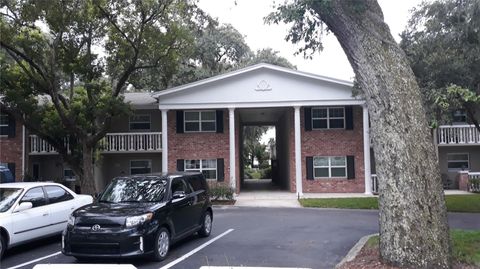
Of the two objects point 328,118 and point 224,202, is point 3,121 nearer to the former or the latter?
point 224,202

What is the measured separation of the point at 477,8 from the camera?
14.0 meters

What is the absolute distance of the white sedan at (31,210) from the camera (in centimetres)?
976

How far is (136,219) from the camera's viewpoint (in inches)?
349

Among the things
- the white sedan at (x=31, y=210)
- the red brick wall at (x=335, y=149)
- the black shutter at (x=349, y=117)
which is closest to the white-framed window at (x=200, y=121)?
the red brick wall at (x=335, y=149)

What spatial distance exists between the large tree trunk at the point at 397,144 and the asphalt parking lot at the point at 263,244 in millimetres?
1844

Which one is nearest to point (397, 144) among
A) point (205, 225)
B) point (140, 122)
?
point (205, 225)

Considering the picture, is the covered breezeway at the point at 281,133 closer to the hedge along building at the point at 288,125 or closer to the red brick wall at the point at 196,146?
the hedge along building at the point at 288,125

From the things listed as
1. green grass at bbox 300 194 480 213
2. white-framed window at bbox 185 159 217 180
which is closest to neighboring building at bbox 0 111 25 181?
white-framed window at bbox 185 159 217 180

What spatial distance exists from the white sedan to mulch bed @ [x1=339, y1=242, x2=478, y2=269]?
643 cm

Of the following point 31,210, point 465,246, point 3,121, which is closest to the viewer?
point 465,246

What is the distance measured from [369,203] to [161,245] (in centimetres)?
1319

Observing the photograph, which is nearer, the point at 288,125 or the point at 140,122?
the point at 288,125

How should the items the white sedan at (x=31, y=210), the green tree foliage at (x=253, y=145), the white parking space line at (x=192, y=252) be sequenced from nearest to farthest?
the white parking space line at (x=192, y=252) < the white sedan at (x=31, y=210) < the green tree foliage at (x=253, y=145)

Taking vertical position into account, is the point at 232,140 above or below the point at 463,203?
above
